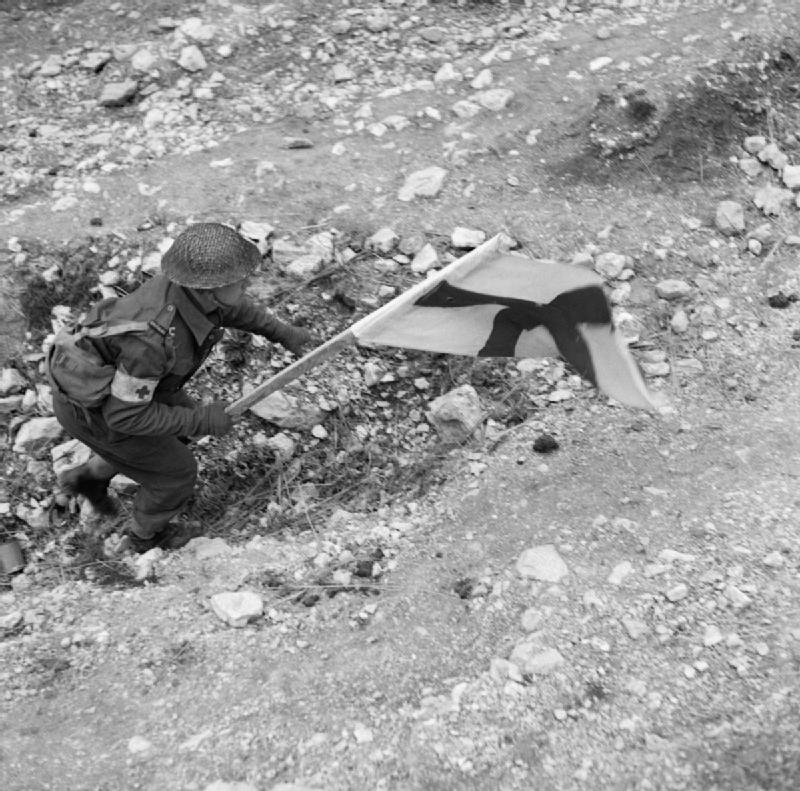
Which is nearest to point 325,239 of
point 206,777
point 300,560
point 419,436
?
point 419,436

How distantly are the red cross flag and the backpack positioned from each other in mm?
591

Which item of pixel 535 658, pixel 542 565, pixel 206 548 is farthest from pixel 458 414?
pixel 535 658

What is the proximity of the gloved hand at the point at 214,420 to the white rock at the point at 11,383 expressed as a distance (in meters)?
1.56

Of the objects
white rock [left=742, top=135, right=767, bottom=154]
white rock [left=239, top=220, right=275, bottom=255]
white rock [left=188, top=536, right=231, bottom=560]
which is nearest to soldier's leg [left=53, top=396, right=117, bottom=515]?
white rock [left=188, top=536, right=231, bottom=560]

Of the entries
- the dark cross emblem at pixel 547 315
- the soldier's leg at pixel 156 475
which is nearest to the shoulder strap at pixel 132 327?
the soldier's leg at pixel 156 475

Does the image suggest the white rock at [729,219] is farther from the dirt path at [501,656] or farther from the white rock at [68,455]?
the white rock at [68,455]

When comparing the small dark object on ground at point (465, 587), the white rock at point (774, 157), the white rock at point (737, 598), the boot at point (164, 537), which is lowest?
the boot at point (164, 537)

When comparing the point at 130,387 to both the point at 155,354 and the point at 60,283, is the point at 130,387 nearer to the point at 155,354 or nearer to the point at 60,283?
the point at 155,354

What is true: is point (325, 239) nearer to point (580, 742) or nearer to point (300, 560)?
point (300, 560)

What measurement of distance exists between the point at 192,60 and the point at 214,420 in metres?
3.26

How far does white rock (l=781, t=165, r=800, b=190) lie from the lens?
16.8 ft

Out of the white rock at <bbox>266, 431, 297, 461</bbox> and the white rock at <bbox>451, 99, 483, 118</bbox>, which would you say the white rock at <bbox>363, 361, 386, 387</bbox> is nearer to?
the white rock at <bbox>266, 431, 297, 461</bbox>

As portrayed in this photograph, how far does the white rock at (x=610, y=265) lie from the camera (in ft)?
15.4

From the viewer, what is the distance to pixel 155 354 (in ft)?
11.0
